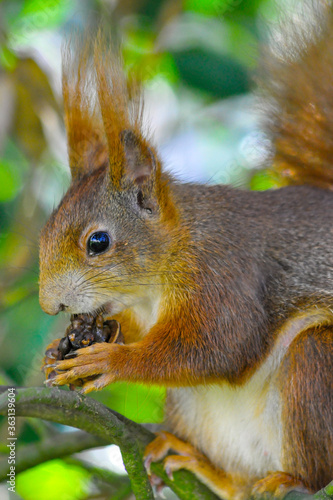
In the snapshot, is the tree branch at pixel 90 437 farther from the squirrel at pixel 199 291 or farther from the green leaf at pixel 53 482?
the green leaf at pixel 53 482

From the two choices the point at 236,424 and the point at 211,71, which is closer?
the point at 236,424

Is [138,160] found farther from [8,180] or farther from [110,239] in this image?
[8,180]

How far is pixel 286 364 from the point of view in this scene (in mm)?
1524

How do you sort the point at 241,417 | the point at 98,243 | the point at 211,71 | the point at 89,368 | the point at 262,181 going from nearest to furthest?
the point at 89,368 → the point at 98,243 → the point at 241,417 → the point at 211,71 → the point at 262,181

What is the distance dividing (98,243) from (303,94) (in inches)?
30.8

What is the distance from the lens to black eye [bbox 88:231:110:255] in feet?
4.90

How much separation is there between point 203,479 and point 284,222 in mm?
692

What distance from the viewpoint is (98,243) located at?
1.51m

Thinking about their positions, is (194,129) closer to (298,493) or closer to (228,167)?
(228,167)

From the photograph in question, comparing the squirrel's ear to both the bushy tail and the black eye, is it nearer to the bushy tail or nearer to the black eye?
the black eye

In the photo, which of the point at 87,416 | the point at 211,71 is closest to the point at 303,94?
the point at 211,71

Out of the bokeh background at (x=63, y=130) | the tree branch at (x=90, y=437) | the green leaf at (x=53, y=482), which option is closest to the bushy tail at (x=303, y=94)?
the bokeh background at (x=63, y=130)

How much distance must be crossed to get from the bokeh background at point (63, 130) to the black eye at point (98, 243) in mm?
318

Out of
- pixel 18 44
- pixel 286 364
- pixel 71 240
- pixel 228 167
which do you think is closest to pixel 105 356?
pixel 71 240
